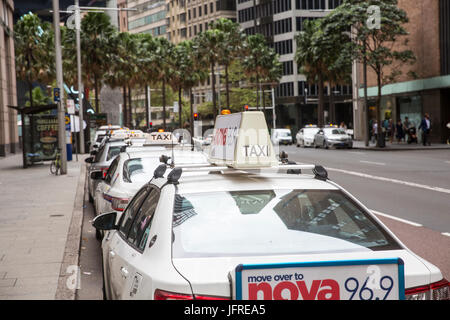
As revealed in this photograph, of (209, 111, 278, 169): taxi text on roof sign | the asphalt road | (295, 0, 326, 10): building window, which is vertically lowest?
the asphalt road

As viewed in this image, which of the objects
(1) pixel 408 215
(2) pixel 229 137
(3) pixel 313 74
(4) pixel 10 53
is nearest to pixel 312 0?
(3) pixel 313 74

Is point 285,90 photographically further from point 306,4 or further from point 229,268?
point 229,268

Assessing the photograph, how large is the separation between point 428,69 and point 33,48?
32.4 metres

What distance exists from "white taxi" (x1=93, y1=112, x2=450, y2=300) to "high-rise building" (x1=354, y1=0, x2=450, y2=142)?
1539 inches

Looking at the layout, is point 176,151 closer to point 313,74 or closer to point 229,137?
point 229,137

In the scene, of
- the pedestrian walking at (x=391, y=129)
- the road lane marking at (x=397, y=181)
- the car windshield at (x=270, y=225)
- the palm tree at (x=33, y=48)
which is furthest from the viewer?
the palm tree at (x=33, y=48)

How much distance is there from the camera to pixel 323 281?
338cm

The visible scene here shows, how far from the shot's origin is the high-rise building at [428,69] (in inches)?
1697

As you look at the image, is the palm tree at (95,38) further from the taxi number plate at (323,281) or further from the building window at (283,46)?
the building window at (283,46)

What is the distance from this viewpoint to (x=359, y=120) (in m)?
57.2

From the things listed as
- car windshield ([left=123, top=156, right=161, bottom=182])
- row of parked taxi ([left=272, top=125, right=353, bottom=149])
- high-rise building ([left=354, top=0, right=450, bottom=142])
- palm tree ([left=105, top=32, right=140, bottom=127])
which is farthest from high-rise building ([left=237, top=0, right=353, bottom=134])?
car windshield ([left=123, top=156, right=161, bottom=182])

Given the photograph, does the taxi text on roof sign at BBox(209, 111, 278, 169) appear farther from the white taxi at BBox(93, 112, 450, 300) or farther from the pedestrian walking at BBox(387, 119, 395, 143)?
the pedestrian walking at BBox(387, 119, 395, 143)

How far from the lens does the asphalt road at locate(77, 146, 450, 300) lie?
335 inches

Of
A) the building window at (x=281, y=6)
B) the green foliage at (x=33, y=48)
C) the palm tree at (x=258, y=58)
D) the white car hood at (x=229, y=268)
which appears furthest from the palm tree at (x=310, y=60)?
the white car hood at (x=229, y=268)
